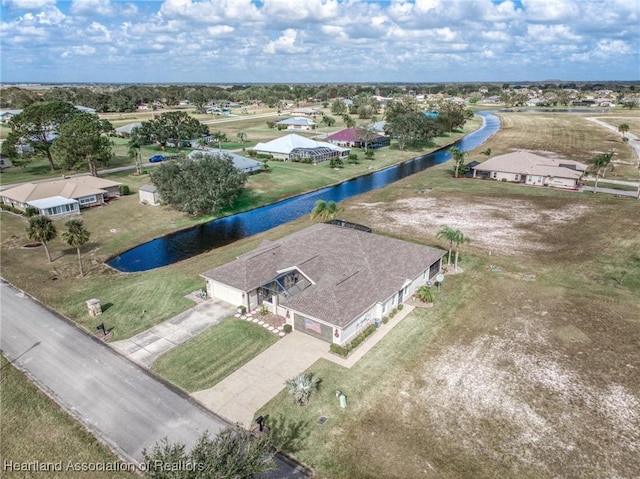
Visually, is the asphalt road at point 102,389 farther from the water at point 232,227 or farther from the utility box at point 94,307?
the water at point 232,227

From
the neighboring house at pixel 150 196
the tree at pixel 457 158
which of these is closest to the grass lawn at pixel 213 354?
the neighboring house at pixel 150 196

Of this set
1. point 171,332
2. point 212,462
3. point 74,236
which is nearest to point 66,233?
point 74,236

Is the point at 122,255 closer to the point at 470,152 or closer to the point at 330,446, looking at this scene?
the point at 330,446

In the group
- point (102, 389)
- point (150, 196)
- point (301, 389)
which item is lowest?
point (102, 389)

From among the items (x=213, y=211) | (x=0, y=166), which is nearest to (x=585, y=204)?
(x=213, y=211)

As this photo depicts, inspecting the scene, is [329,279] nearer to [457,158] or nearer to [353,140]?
[457,158]

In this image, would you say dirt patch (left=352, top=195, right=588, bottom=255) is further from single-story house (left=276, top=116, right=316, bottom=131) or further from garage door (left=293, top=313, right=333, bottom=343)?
single-story house (left=276, top=116, right=316, bottom=131)
